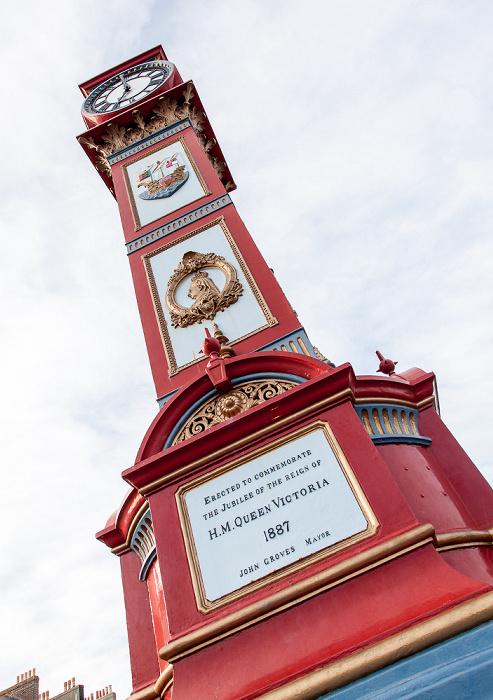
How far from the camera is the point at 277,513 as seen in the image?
4309mm

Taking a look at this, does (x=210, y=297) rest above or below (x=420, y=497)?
above

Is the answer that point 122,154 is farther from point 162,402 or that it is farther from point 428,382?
point 428,382

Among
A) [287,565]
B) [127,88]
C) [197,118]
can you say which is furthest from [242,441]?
[127,88]

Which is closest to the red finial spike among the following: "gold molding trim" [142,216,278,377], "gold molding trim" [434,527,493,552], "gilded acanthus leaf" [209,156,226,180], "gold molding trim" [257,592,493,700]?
"gold molding trim" [142,216,278,377]

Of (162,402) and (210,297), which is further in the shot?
(210,297)

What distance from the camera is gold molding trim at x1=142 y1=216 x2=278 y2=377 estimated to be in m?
6.52

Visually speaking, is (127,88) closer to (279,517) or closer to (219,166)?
(219,166)

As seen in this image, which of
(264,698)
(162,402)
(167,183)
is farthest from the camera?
(167,183)

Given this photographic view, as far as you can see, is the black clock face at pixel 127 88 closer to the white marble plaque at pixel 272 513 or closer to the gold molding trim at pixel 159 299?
the gold molding trim at pixel 159 299

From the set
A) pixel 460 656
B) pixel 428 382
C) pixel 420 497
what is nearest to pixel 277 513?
pixel 420 497

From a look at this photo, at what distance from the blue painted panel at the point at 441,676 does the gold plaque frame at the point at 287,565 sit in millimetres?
895

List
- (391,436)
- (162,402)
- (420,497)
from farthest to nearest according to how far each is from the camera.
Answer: (162,402), (391,436), (420,497)

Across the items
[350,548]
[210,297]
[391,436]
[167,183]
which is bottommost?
[350,548]

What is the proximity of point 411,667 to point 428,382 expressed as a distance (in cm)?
312
